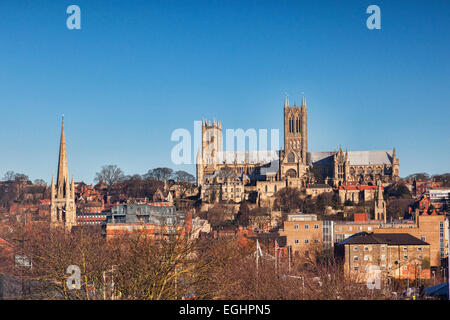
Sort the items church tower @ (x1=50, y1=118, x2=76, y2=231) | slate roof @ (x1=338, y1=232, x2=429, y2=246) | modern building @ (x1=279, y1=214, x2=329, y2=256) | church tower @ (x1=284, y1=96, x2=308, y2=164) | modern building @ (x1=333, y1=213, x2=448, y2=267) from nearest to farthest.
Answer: slate roof @ (x1=338, y1=232, x2=429, y2=246)
modern building @ (x1=333, y1=213, x2=448, y2=267)
modern building @ (x1=279, y1=214, x2=329, y2=256)
church tower @ (x1=50, y1=118, x2=76, y2=231)
church tower @ (x1=284, y1=96, x2=308, y2=164)

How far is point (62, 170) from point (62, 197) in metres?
3.80

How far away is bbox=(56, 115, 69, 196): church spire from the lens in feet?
237

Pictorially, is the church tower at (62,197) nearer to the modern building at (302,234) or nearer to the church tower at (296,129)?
the modern building at (302,234)

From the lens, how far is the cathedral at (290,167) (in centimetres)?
10371

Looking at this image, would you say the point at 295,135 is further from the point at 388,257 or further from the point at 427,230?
the point at 388,257

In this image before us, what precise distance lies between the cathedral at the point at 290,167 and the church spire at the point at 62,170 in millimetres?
30694

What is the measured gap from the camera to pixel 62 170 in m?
73.9

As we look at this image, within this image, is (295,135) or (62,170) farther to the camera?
(295,135)

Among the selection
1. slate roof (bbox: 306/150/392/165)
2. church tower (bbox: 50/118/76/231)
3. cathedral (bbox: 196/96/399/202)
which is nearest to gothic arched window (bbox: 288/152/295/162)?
cathedral (bbox: 196/96/399/202)

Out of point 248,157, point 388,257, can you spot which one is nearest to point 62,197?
point 388,257

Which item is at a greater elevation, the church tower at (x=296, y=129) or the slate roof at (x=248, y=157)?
the church tower at (x=296, y=129)

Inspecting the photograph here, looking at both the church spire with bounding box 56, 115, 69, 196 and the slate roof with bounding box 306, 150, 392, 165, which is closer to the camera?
the church spire with bounding box 56, 115, 69, 196

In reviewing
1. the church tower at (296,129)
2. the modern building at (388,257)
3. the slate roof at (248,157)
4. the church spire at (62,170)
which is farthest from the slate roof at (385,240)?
the slate roof at (248,157)

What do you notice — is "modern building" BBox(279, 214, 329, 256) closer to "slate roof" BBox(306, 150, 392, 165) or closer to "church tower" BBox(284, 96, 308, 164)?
"slate roof" BBox(306, 150, 392, 165)
